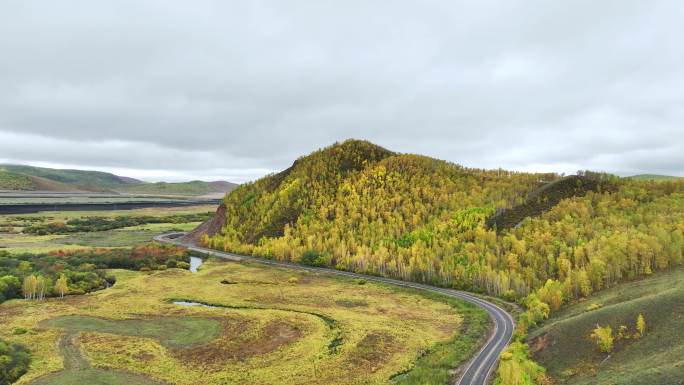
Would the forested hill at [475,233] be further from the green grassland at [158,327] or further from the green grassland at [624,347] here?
the green grassland at [158,327]

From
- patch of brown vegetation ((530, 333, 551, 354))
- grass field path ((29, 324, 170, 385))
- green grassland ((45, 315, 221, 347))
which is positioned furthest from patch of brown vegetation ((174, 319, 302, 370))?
patch of brown vegetation ((530, 333, 551, 354))

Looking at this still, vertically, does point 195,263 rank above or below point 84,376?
below

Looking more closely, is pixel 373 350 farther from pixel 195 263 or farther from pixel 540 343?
pixel 195 263

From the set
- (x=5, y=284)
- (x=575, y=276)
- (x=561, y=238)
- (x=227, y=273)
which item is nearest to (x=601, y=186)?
(x=561, y=238)

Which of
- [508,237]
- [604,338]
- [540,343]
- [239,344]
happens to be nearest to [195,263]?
[239,344]

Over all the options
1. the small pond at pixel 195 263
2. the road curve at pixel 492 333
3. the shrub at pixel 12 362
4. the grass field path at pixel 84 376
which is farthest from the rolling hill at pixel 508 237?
the shrub at pixel 12 362

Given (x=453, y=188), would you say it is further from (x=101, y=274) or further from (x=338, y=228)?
(x=101, y=274)

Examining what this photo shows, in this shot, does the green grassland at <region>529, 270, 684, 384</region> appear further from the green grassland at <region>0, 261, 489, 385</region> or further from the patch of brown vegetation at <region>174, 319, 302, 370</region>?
the patch of brown vegetation at <region>174, 319, 302, 370</region>
